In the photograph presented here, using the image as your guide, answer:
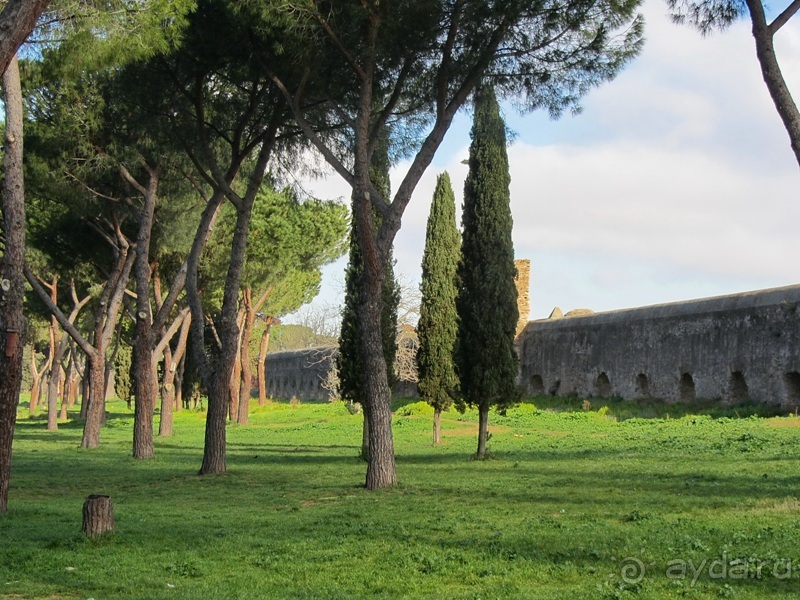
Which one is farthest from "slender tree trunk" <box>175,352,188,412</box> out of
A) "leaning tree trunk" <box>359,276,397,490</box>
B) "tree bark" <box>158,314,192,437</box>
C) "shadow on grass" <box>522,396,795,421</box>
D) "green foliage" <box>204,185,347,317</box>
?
"leaning tree trunk" <box>359,276,397,490</box>

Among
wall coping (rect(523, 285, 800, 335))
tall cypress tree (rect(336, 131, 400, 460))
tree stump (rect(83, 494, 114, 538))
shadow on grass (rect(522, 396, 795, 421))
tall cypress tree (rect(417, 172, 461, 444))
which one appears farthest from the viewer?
shadow on grass (rect(522, 396, 795, 421))

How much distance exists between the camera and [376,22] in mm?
13336

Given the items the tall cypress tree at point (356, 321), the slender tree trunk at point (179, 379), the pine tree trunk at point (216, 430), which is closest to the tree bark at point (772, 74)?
the tall cypress tree at point (356, 321)

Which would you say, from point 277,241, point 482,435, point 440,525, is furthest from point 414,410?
point 440,525

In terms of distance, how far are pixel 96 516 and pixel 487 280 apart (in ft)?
33.4

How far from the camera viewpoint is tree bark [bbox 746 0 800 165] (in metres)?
10.0

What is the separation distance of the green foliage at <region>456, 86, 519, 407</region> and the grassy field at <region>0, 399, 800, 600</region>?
1.52 m

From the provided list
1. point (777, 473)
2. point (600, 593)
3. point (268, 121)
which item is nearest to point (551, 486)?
point (777, 473)

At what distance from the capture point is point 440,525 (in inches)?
368

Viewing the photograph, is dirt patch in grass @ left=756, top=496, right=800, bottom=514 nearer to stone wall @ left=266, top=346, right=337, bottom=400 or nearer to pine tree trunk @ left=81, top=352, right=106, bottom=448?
pine tree trunk @ left=81, top=352, right=106, bottom=448

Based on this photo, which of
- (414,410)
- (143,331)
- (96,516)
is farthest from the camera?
(414,410)

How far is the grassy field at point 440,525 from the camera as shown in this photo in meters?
6.88

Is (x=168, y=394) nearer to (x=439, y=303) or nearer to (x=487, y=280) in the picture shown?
(x=439, y=303)

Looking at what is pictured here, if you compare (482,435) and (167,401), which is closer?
(482,435)
